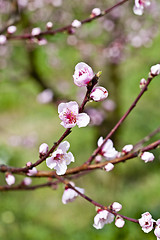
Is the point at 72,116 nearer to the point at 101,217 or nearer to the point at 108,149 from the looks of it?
the point at 108,149

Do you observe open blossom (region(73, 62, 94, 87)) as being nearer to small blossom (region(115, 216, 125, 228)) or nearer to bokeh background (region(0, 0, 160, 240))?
small blossom (region(115, 216, 125, 228))

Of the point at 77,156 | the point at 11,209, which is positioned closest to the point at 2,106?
the point at 77,156

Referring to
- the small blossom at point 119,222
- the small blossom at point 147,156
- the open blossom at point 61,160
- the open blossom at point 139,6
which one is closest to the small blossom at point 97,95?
the open blossom at point 61,160

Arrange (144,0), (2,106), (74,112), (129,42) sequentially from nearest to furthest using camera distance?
(74,112), (144,0), (129,42), (2,106)

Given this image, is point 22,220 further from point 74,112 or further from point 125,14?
point 74,112

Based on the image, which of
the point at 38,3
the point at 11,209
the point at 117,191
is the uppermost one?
the point at 38,3

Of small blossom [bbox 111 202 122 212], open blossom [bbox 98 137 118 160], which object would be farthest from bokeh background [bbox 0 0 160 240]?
small blossom [bbox 111 202 122 212]
